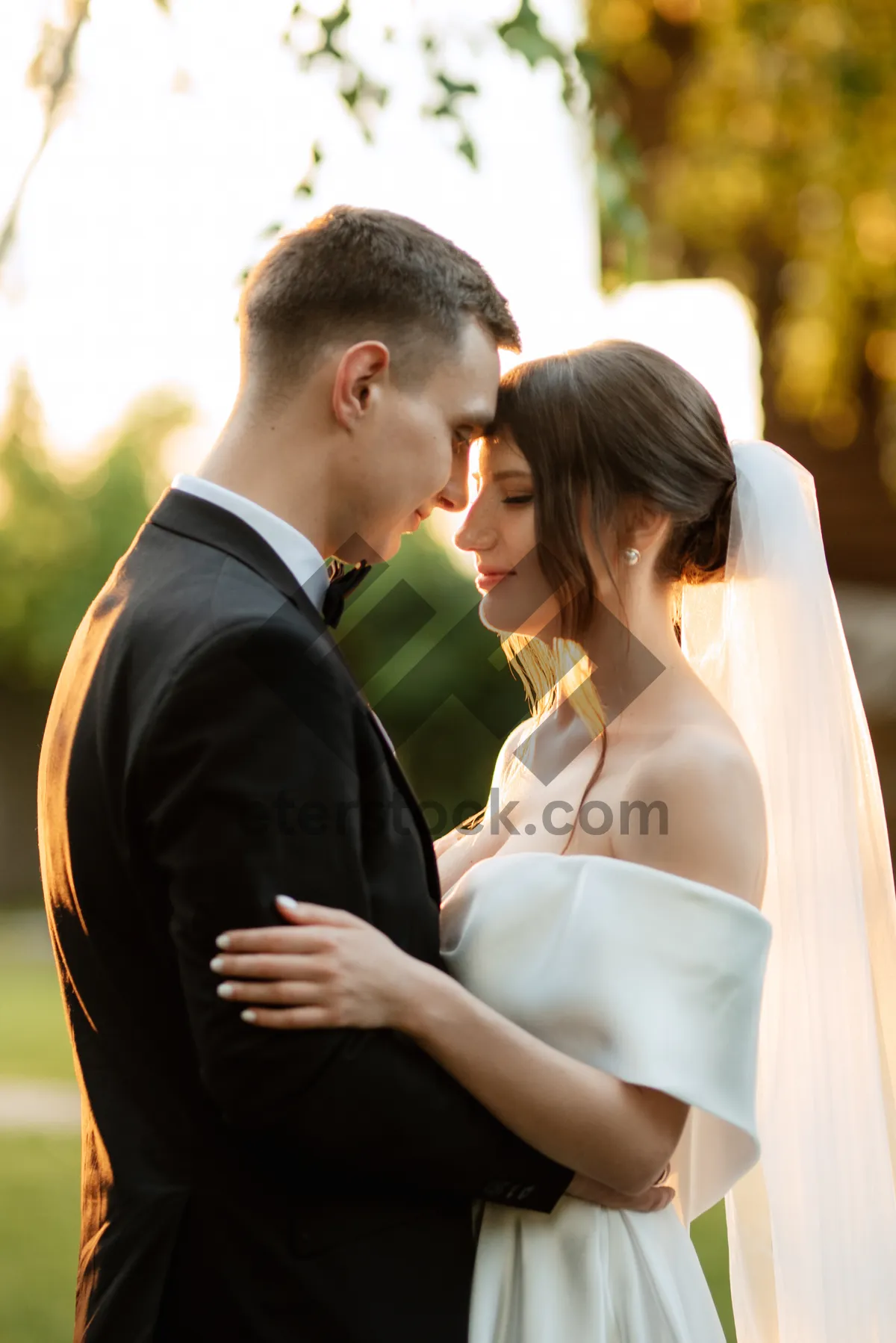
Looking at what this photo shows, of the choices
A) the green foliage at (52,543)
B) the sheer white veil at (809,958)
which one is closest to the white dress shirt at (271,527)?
the sheer white veil at (809,958)

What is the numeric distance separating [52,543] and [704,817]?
100 feet

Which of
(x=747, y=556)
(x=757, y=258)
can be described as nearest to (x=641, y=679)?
(x=747, y=556)

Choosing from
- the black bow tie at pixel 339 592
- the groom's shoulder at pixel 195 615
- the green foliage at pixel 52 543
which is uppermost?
the green foliage at pixel 52 543

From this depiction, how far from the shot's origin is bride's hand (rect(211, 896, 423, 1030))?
6.48 ft

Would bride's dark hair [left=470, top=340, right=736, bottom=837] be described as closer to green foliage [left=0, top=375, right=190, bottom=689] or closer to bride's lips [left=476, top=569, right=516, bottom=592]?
bride's lips [left=476, top=569, right=516, bottom=592]

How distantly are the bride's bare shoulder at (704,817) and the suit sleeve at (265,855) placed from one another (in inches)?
25.8

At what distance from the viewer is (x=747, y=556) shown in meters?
2.94

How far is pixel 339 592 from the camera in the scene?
98.4 inches

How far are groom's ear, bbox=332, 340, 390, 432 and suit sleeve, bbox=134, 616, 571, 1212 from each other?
1.73 ft

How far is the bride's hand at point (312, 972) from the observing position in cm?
197

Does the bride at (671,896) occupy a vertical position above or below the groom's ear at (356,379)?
below

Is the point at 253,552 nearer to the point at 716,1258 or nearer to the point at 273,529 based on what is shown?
the point at 273,529

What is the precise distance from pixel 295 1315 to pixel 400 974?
20.3 inches

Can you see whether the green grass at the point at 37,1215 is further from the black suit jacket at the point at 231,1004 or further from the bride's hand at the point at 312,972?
the bride's hand at the point at 312,972
